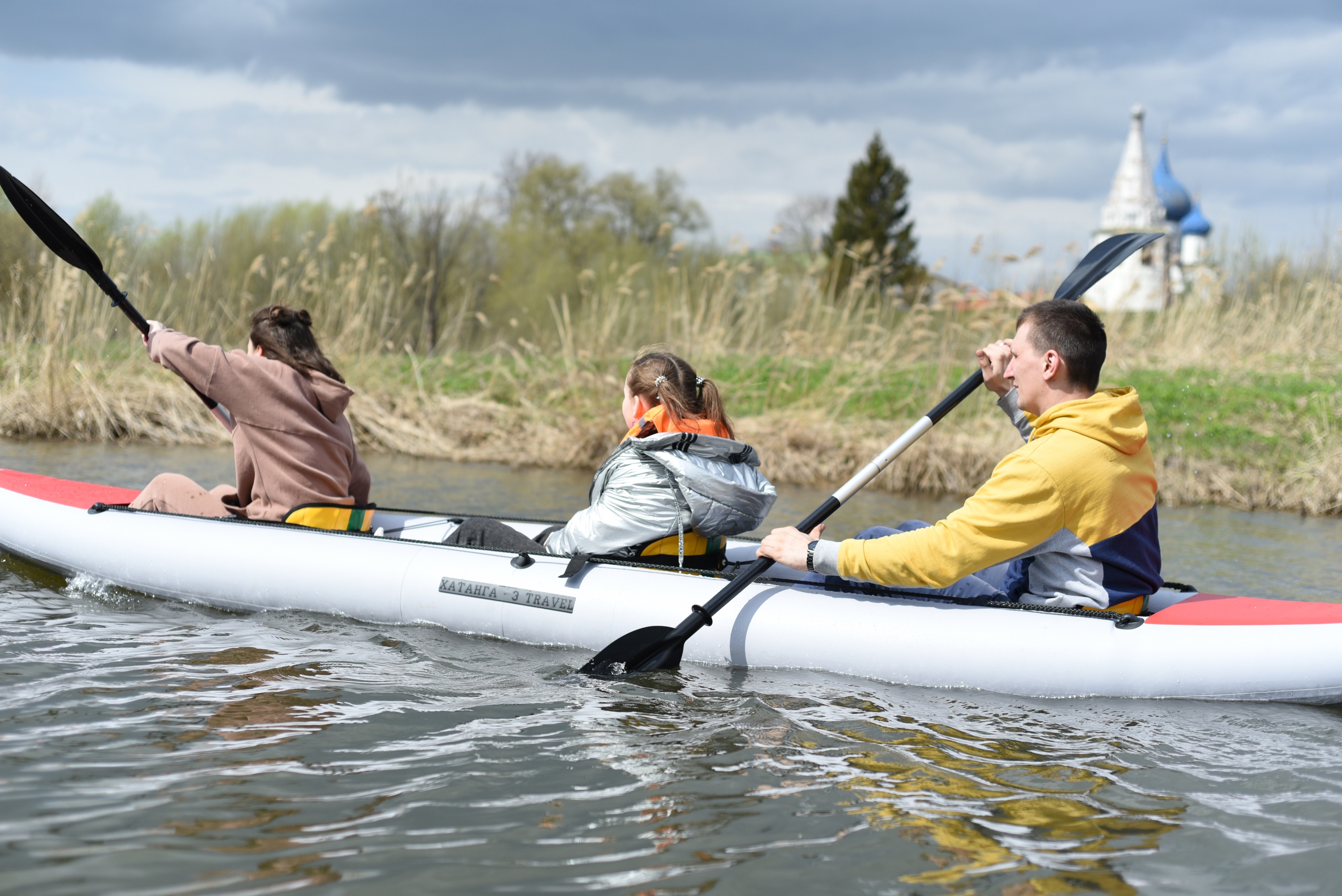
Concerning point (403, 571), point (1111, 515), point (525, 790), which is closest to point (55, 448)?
point (403, 571)

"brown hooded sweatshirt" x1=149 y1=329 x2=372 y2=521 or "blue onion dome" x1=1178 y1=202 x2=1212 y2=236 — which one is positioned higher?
"blue onion dome" x1=1178 y1=202 x2=1212 y2=236

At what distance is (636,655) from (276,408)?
1.81m

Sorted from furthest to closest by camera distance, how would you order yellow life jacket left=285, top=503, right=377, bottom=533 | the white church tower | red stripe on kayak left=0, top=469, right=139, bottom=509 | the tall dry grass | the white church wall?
the white church tower < the white church wall < the tall dry grass < red stripe on kayak left=0, top=469, right=139, bottom=509 < yellow life jacket left=285, top=503, right=377, bottom=533

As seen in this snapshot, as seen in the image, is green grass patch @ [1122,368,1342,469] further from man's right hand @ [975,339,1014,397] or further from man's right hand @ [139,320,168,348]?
man's right hand @ [139,320,168,348]

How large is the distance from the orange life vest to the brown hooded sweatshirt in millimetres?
1314

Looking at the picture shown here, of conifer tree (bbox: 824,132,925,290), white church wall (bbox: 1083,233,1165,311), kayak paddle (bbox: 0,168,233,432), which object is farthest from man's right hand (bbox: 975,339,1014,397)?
conifer tree (bbox: 824,132,925,290)

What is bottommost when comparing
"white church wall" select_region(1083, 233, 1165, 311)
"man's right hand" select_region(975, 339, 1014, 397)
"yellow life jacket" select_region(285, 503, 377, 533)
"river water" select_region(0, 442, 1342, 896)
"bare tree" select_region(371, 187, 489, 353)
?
"river water" select_region(0, 442, 1342, 896)

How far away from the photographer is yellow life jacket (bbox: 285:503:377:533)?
15.7 feet

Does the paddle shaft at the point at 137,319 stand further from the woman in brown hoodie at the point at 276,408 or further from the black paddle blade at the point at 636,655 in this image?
the black paddle blade at the point at 636,655

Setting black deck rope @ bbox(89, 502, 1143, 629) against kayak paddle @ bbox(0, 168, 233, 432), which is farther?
kayak paddle @ bbox(0, 168, 233, 432)

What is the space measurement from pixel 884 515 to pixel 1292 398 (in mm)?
4144

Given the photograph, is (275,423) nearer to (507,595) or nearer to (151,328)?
(151,328)

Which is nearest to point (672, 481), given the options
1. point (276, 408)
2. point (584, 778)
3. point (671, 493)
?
point (671, 493)

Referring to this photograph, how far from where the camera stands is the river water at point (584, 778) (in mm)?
2318
